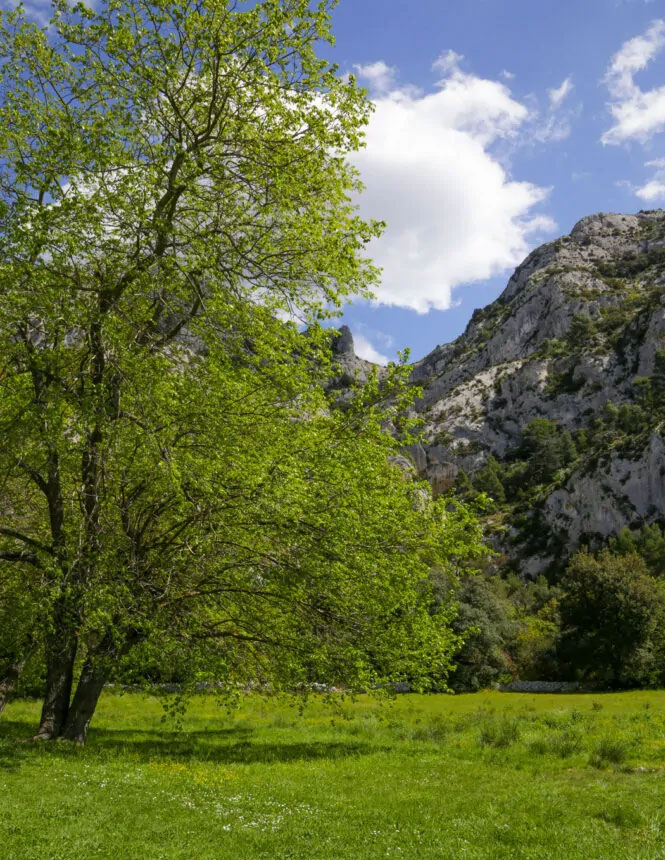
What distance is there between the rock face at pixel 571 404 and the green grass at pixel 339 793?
53.6m

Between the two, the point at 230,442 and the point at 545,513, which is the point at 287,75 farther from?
the point at 545,513

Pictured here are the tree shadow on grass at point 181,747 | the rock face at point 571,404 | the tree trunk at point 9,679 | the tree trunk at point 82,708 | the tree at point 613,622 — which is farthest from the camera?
the rock face at point 571,404

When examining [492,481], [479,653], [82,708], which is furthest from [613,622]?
[492,481]

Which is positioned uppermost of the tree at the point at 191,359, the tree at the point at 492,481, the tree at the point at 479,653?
the tree at the point at 492,481

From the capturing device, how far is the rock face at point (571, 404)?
9788 cm

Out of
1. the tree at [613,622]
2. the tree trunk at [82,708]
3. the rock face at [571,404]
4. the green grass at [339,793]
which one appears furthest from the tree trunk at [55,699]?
the rock face at [571,404]

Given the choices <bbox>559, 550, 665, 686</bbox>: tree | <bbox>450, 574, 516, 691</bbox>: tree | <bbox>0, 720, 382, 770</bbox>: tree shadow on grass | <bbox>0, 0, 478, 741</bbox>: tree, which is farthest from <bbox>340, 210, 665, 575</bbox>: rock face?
<bbox>0, 0, 478, 741</bbox>: tree

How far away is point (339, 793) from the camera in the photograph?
12.4 metres

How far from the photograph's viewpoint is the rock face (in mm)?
97875

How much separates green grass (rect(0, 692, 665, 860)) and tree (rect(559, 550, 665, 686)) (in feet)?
92.3

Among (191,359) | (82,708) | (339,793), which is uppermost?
(191,359)

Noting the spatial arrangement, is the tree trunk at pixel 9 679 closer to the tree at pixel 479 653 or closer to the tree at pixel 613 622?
the tree at pixel 479 653

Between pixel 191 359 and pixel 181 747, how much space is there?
1238 cm

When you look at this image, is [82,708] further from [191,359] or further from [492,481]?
[492,481]
